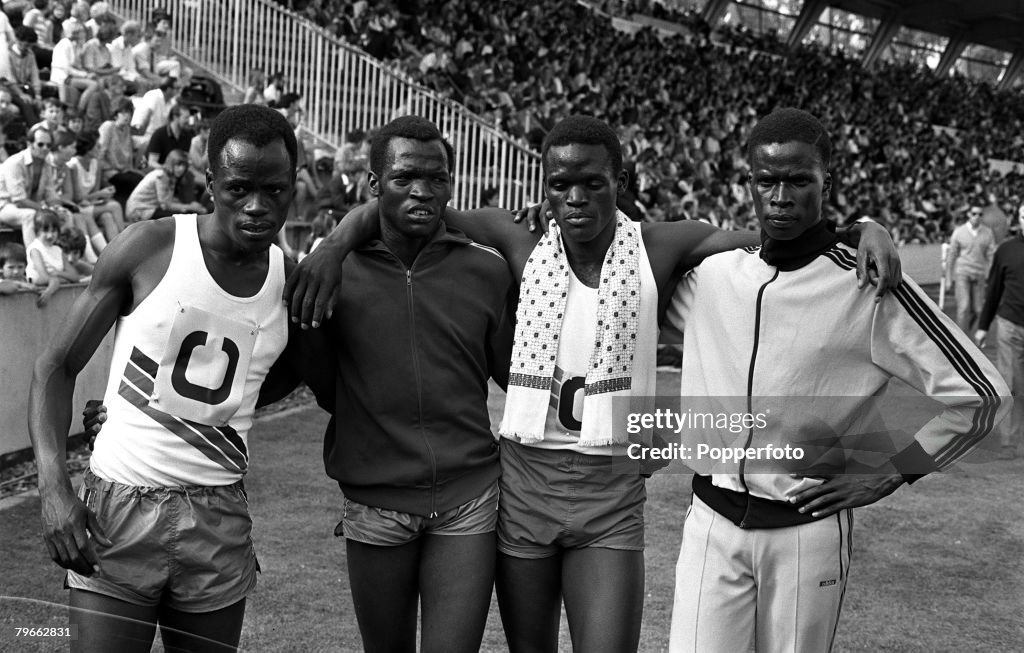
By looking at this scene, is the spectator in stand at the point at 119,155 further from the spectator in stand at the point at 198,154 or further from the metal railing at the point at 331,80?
the metal railing at the point at 331,80

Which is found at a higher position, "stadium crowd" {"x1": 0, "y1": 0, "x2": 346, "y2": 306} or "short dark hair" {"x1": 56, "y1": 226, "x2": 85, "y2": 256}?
"stadium crowd" {"x1": 0, "y1": 0, "x2": 346, "y2": 306}

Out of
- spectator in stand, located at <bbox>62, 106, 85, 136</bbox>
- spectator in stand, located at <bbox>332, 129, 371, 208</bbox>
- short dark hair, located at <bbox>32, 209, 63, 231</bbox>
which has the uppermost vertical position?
spectator in stand, located at <bbox>62, 106, 85, 136</bbox>

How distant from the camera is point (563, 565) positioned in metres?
3.24

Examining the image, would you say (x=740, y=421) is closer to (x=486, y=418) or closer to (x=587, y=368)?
(x=587, y=368)

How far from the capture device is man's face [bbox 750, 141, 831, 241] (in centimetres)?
287

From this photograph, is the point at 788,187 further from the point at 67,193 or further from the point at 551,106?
the point at 551,106

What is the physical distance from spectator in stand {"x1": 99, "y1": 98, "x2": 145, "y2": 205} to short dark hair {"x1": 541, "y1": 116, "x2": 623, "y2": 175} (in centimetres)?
874

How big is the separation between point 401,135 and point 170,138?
9.16 meters

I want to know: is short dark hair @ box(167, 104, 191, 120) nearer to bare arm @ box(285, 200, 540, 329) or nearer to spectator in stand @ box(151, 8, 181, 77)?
spectator in stand @ box(151, 8, 181, 77)

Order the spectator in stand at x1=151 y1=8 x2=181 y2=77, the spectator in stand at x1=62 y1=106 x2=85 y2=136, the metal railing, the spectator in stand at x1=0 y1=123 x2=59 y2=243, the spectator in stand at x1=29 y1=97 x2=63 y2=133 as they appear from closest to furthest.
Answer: the spectator in stand at x1=0 y1=123 x2=59 y2=243 → the spectator in stand at x1=29 y1=97 x2=63 y2=133 → the spectator in stand at x1=62 y1=106 x2=85 y2=136 → the metal railing → the spectator in stand at x1=151 y1=8 x2=181 y2=77

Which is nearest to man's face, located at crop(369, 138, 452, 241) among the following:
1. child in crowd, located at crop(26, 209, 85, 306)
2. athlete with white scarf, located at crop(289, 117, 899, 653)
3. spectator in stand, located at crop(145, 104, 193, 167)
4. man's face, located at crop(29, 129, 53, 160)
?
athlete with white scarf, located at crop(289, 117, 899, 653)

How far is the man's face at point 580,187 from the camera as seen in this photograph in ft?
10.6

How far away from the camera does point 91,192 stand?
33.9ft

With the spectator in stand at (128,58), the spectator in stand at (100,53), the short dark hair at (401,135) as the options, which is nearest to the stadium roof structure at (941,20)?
the spectator in stand at (128,58)
